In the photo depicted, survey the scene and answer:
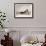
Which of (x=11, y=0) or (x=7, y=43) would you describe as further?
(x=11, y=0)

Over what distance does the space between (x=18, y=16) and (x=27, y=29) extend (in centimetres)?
45

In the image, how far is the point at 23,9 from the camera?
3.99m

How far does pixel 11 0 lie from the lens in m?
4.00

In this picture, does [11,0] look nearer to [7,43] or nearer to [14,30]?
[14,30]

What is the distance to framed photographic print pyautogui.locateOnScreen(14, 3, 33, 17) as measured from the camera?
3.98 m

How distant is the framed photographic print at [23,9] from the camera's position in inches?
157

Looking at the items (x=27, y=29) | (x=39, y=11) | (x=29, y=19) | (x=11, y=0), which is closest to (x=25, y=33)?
(x=27, y=29)

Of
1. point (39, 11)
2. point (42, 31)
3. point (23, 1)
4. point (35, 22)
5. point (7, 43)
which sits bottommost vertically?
point (7, 43)

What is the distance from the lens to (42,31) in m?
3.98

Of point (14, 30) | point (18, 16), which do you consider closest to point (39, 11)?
point (18, 16)

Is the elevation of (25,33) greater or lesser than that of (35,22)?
lesser

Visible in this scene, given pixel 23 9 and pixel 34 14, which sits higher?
pixel 23 9

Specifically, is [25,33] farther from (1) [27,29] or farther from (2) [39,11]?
(2) [39,11]

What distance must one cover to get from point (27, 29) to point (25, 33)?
0.13 meters
